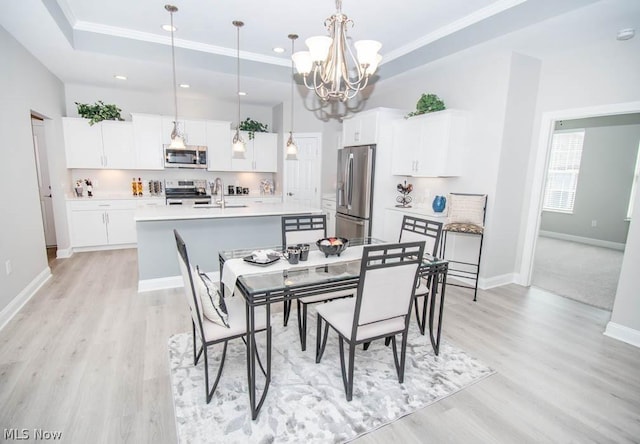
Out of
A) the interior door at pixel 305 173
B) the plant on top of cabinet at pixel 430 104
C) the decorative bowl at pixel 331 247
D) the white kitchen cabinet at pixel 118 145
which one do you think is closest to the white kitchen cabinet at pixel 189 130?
the white kitchen cabinet at pixel 118 145

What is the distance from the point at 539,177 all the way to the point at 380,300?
10.7ft

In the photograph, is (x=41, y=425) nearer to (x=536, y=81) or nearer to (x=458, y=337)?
(x=458, y=337)

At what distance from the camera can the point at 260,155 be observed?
6.66 meters

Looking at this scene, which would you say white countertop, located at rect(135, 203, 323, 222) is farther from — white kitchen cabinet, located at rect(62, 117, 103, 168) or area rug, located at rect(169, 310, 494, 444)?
white kitchen cabinet, located at rect(62, 117, 103, 168)

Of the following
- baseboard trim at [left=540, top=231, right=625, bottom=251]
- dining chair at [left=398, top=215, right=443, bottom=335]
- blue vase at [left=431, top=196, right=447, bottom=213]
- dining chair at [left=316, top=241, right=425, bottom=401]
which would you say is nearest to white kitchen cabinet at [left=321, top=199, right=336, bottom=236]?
blue vase at [left=431, top=196, right=447, bottom=213]

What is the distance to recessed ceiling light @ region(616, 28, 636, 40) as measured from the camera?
287 centimetres

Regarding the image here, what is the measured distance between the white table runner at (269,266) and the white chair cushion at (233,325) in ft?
0.54

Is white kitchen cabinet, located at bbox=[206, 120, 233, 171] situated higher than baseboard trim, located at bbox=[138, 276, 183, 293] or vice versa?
white kitchen cabinet, located at bbox=[206, 120, 233, 171]

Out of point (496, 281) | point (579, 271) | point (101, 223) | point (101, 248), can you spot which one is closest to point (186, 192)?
point (101, 223)

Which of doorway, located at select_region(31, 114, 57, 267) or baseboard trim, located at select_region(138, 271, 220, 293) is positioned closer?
baseboard trim, located at select_region(138, 271, 220, 293)

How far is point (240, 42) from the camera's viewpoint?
13.3 ft

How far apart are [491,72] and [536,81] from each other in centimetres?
59

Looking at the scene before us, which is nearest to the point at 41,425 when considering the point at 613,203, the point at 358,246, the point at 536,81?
the point at 358,246

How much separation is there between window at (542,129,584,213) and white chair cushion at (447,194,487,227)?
3856mm
